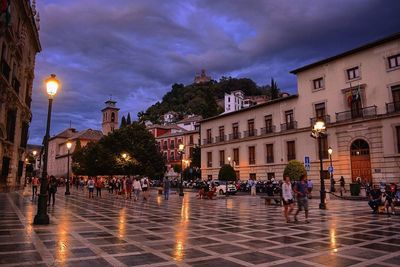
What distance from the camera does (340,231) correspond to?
989 cm

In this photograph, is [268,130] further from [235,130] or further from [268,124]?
[235,130]

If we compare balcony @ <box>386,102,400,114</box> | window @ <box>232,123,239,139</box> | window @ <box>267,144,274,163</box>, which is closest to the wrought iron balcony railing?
balcony @ <box>386,102,400,114</box>

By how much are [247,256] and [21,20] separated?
2554cm

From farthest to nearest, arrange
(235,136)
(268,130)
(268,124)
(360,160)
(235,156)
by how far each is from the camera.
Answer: (235,136) < (235,156) < (268,124) < (268,130) < (360,160)

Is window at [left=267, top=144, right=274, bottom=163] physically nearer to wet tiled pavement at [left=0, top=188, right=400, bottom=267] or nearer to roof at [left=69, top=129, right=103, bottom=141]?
wet tiled pavement at [left=0, top=188, right=400, bottom=267]

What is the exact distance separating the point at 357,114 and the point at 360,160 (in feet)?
14.7

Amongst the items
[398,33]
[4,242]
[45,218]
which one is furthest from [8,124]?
[398,33]

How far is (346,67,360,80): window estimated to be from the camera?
33109mm

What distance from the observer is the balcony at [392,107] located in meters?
29.8

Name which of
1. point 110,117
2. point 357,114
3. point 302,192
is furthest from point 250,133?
point 110,117

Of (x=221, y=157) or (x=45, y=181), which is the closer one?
(x=45, y=181)

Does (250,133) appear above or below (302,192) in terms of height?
above

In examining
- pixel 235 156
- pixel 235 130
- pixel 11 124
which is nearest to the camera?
pixel 11 124

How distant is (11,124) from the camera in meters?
23.7
